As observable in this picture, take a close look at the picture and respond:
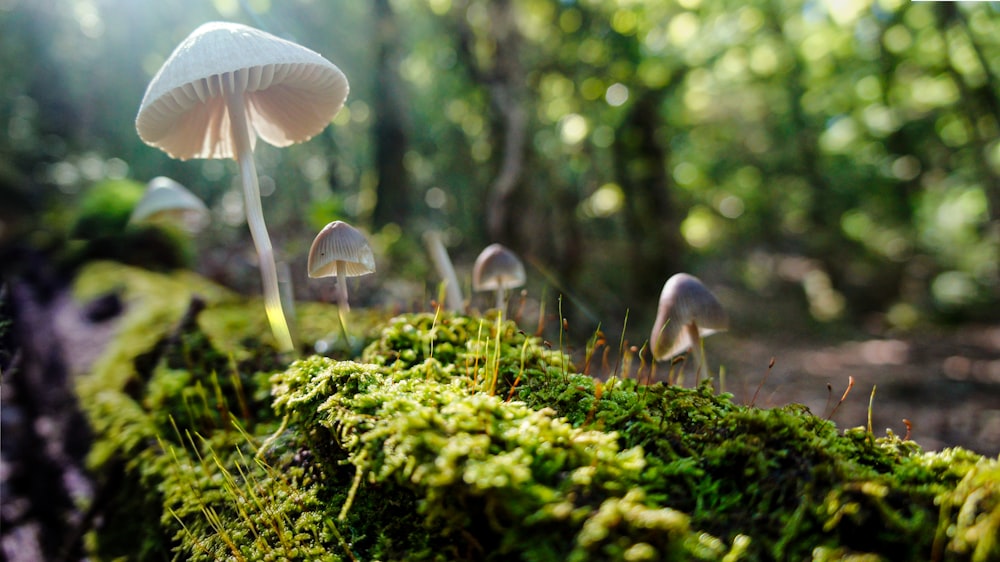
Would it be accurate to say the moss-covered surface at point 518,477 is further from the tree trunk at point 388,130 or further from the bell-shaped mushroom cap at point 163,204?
the tree trunk at point 388,130

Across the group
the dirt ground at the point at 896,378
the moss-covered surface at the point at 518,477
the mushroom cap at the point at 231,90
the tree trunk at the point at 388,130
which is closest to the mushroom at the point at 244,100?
the mushroom cap at the point at 231,90

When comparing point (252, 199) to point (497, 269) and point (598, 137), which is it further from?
point (598, 137)

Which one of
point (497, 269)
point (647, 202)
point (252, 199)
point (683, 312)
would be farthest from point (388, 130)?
point (683, 312)

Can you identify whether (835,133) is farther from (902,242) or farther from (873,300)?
(873,300)

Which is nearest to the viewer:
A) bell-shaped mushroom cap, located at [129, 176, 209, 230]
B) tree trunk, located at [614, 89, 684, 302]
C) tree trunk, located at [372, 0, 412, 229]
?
bell-shaped mushroom cap, located at [129, 176, 209, 230]

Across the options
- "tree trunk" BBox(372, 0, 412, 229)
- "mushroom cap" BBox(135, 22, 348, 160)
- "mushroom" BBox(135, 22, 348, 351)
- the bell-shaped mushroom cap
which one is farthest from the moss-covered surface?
"tree trunk" BBox(372, 0, 412, 229)

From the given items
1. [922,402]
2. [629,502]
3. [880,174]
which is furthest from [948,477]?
[880,174]

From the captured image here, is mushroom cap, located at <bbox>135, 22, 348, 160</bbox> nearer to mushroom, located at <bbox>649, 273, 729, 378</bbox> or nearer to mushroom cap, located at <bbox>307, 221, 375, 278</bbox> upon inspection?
mushroom cap, located at <bbox>307, 221, 375, 278</bbox>
